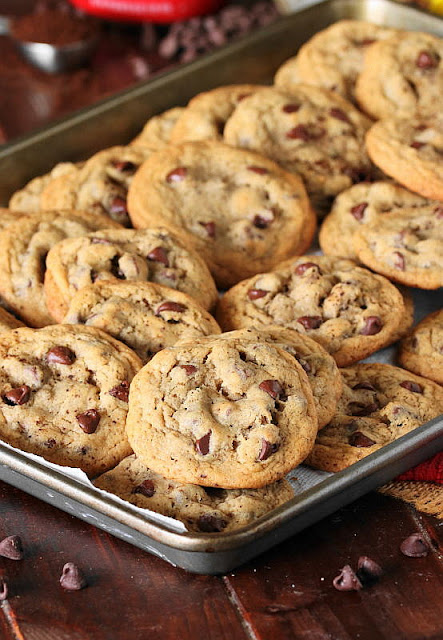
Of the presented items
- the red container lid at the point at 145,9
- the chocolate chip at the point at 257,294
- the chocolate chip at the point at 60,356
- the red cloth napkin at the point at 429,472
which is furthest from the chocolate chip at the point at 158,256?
the red container lid at the point at 145,9

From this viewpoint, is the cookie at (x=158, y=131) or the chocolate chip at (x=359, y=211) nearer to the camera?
the chocolate chip at (x=359, y=211)

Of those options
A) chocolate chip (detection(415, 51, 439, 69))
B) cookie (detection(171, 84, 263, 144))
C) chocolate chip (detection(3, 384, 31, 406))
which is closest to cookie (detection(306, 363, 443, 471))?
chocolate chip (detection(3, 384, 31, 406))

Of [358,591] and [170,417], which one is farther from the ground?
[170,417]

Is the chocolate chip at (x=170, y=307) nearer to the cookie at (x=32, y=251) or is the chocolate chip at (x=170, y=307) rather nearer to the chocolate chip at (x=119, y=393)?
the chocolate chip at (x=119, y=393)

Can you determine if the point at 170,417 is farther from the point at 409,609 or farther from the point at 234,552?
the point at 409,609

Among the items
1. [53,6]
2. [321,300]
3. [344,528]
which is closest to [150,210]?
[321,300]

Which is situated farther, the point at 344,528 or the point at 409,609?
the point at 344,528

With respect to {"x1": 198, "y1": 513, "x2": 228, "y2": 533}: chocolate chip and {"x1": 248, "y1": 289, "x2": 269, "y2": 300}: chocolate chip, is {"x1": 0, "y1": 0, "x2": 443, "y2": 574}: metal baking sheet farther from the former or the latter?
{"x1": 248, "y1": 289, "x2": 269, "y2": 300}: chocolate chip
